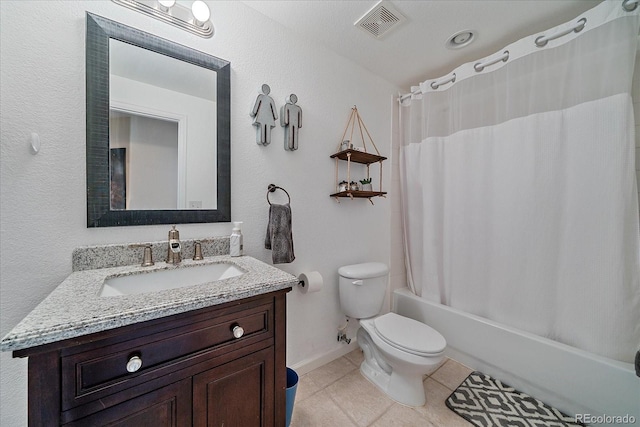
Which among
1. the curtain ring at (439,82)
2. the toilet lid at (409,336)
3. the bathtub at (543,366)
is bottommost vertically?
the bathtub at (543,366)

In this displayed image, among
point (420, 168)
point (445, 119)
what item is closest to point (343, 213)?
point (420, 168)

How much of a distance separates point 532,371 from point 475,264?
2.18ft

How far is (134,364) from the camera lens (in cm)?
62

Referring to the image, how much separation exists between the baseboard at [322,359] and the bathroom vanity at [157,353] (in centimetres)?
76

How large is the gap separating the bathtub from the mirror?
1.82m

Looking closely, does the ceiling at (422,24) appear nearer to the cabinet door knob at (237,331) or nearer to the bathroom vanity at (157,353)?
the bathroom vanity at (157,353)

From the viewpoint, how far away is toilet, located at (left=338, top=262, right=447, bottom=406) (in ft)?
4.29

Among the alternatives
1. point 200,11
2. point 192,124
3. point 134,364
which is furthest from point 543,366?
point 200,11

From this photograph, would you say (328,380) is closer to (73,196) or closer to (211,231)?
(211,231)

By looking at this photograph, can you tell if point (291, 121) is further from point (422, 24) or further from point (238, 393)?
point (238, 393)

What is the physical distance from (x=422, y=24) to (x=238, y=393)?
2.12m

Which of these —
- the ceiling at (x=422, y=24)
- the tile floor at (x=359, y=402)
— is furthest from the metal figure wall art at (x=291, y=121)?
the tile floor at (x=359, y=402)

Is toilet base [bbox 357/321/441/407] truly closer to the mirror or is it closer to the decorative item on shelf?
the decorative item on shelf

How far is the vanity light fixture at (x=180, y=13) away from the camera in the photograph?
108 cm
